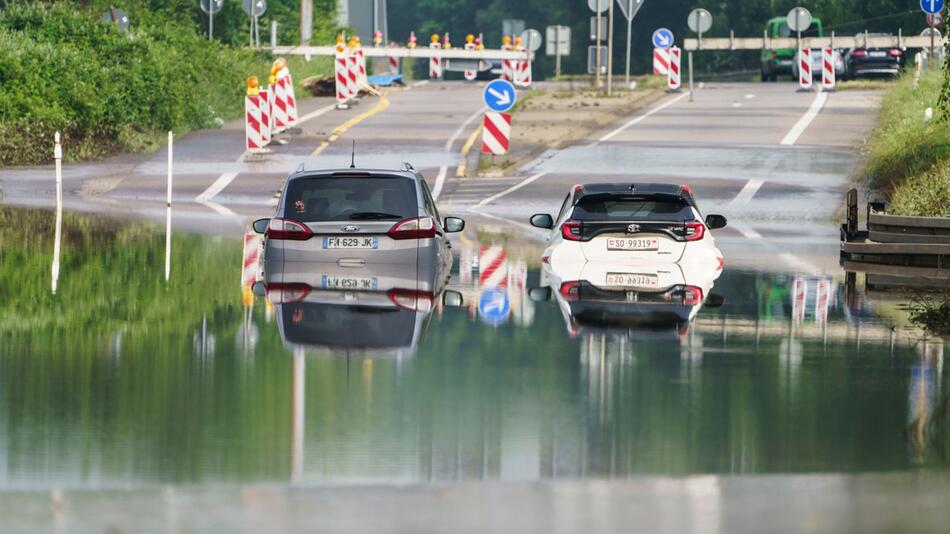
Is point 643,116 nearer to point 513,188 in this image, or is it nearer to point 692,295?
point 513,188

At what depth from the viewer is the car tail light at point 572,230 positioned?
19.9 meters

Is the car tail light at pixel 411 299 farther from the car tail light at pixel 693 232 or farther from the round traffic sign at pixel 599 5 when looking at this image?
the round traffic sign at pixel 599 5

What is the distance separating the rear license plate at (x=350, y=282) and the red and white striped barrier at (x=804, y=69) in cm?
4175

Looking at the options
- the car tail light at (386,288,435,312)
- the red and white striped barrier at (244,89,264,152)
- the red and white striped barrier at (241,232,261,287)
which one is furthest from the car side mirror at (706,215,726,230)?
the red and white striped barrier at (244,89,264,152)

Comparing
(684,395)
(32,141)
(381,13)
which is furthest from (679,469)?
(381,13)

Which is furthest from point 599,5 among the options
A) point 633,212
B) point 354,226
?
point 354,226

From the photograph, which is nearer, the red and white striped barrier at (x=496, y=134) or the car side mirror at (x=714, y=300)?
the car side mirror at (x=714, y=300)

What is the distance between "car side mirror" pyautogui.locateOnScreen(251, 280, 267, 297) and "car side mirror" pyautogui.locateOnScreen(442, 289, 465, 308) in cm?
167

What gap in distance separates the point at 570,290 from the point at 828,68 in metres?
41.4

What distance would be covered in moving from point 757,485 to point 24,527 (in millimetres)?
3233

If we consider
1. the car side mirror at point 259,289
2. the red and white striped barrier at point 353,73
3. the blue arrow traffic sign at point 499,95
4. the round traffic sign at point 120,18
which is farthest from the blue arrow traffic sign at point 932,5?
the car side mirror at point 259,289

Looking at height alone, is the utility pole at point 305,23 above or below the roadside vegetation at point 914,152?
above

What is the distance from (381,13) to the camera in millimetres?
100875

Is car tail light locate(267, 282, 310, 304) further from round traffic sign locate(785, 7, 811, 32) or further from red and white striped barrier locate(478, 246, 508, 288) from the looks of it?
round traffic sign locate(785, 7, 811, 32)
